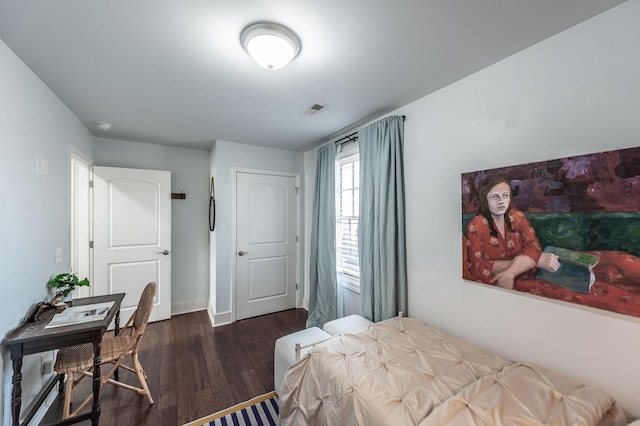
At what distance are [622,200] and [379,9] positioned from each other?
145cm

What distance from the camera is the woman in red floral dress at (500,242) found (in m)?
1.48

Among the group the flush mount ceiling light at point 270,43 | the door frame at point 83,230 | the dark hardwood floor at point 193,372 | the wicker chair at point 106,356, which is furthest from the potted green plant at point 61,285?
the flush mount ceiling light at point 270,43

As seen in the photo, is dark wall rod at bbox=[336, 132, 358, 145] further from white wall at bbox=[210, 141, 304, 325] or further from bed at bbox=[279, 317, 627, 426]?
bed at bbox=[279, 317, 627, 426]

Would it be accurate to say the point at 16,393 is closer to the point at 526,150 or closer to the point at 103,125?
the point at 103,125

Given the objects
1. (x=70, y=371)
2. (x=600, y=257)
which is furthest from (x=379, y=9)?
(x=70, y=371)

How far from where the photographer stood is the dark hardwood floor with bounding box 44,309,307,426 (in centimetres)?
188

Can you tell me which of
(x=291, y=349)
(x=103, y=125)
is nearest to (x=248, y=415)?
(x=291, y=349)

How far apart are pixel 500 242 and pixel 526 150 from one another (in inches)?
22.8

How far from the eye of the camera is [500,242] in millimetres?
1613

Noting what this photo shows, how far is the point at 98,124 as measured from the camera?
2744 millimetres

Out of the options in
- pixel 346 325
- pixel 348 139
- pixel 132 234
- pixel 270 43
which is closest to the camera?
pixel 270 43

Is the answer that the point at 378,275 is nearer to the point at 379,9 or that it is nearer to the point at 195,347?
the point at 379,9

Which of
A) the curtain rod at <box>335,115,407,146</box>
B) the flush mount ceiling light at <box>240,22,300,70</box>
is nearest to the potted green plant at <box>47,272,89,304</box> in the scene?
the flush mount ceiling light at <box>240,22,300,70</box>

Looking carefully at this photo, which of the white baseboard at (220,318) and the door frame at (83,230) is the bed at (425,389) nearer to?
the white baseboard at (220,318)
